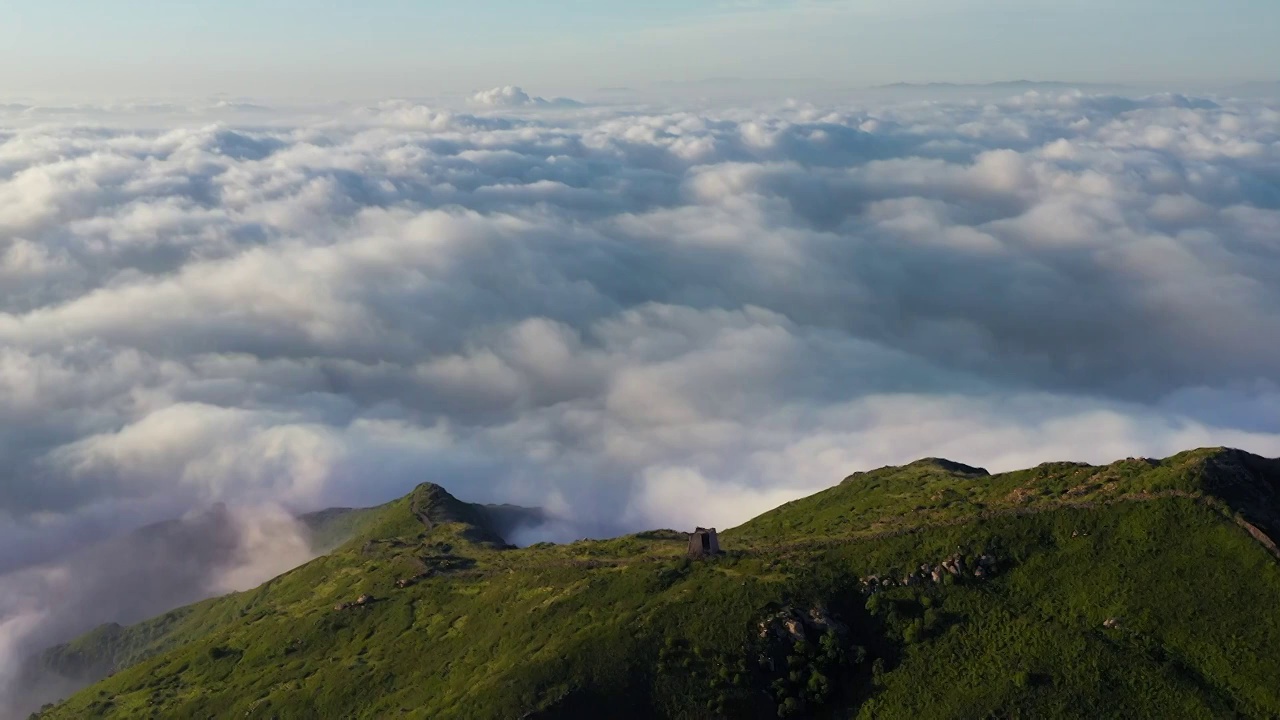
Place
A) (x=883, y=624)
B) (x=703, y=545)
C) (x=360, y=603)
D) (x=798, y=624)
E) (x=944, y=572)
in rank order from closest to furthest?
1. (x=798, y=624)
2. (x=883, y=624)
3. (x=944, y=572)
4. (x=703, y=545)
5. (x=360, y=603)

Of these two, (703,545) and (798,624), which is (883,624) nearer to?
(798,624)

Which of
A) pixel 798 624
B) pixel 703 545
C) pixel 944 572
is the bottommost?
pixel 703 545

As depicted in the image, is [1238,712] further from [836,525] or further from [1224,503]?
[836,525]

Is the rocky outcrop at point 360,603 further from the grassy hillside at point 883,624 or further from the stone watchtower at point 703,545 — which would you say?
→ the stone watchtower at point 703,545

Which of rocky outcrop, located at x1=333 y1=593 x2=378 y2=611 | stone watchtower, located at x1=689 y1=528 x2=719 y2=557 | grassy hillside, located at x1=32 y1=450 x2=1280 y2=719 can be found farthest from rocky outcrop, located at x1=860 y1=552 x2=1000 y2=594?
rocky outcrop, located at x1=333 y1=593 x2=378 y2=611

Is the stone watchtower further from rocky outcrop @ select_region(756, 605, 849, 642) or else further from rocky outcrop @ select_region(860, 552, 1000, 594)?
rocky outcrop @ select_region(860, 552, 1000, 594)

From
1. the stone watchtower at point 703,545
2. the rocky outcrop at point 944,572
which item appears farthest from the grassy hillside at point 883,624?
the stone watchtower at point 703,545

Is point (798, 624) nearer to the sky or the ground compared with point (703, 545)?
nearer to the sky

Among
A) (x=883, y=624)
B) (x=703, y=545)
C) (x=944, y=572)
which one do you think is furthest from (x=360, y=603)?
(x=944, y=572)
